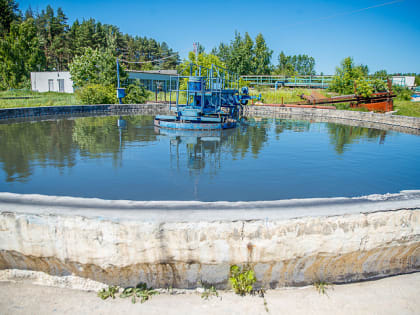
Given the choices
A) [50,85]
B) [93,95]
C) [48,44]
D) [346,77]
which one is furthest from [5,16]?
[346,77]

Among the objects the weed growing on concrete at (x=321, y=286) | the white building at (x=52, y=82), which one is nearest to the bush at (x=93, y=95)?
the white building at (x=52, y=82)

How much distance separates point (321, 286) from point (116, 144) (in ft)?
25.2

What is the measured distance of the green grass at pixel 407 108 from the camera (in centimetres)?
1882

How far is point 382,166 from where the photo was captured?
24.8ft

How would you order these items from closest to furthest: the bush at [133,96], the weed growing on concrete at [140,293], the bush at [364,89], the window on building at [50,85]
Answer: the weed growing on concrete at [140,293], the bush at [364,89], the bush at [133,96], the window on building at [50,85]

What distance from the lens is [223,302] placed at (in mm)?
2783

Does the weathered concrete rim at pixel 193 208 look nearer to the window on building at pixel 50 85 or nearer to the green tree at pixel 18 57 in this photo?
the window on building at pixel 50 85

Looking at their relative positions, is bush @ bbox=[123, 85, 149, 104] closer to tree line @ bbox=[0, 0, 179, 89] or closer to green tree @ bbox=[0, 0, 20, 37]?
tree line @ bbox=[0, 0, 179, 89]

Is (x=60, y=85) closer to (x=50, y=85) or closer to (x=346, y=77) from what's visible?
(x=50, y=85)

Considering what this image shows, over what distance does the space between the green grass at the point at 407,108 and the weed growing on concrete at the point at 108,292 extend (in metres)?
20.9

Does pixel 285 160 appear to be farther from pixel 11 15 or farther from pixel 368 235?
pixel 11 15

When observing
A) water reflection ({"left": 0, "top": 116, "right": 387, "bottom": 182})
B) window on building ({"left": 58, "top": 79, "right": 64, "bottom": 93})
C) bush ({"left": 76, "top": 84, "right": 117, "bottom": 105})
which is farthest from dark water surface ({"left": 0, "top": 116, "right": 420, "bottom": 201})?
window on building ({"left": 58, "top": 79, "right": 64, "bottom": 93})

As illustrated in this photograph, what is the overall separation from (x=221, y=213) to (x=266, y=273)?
0.77 m

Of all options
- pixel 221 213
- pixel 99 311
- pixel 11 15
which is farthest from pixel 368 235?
pixel 11 15
